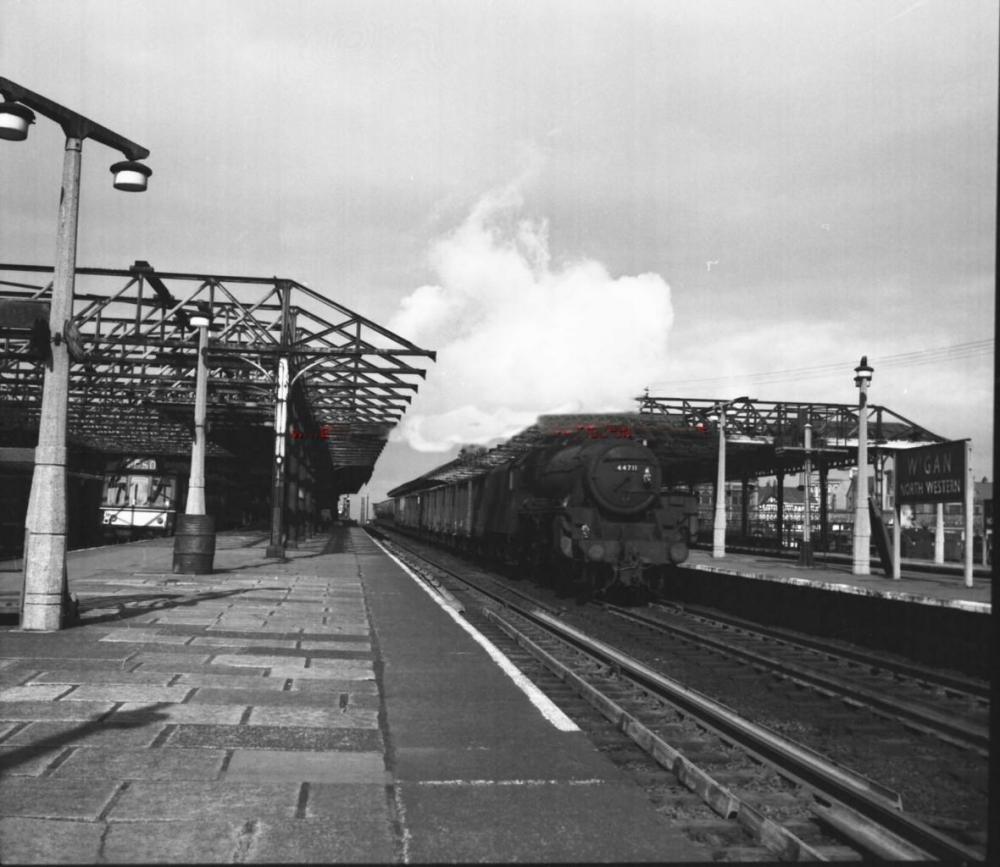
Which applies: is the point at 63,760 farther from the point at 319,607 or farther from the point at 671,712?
the point at 319,607

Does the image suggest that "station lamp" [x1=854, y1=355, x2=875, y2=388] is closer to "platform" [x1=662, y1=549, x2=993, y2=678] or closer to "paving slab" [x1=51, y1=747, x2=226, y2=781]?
"platform" [x1=662, y1=549, x2=993, y2=678]

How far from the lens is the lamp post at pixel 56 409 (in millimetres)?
10422

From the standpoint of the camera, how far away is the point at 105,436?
58.4 m

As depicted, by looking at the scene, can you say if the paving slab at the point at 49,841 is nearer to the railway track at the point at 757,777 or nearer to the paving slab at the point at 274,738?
the paving slab at the point at 274,738

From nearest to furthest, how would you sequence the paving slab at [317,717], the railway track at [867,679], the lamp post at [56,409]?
the paving slab at [317,717] < the railway track at [867,679] < the lamp post at [56,409]

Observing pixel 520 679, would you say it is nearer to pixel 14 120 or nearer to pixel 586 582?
pixel 14 120

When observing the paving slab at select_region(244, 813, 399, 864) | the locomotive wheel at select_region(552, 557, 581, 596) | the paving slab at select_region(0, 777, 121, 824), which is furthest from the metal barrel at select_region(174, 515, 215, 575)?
the paving slab at select_region(244, 813, 399, 864)


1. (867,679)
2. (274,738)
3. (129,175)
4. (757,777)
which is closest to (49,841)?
(274,738)

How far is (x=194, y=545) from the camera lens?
732 inches

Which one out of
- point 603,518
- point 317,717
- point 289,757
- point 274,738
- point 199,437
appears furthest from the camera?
point 199,437

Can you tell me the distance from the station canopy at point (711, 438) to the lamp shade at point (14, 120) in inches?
478

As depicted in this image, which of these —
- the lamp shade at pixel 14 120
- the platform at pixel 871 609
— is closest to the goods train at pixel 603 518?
the platform at pixel 871 609

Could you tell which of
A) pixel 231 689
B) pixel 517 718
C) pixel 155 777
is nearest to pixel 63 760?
A: pixel 155 777

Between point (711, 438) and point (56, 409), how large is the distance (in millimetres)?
27776
